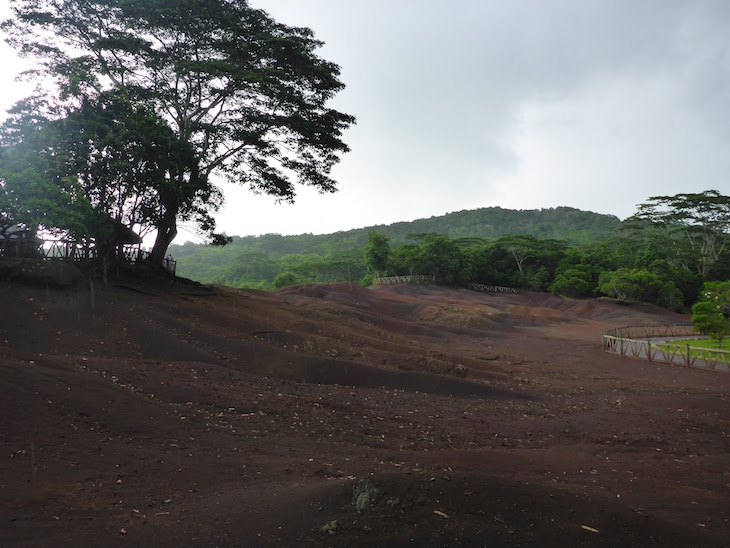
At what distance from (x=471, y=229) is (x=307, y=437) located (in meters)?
155

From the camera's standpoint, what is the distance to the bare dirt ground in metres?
5.23

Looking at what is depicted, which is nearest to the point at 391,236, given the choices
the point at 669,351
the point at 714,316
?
the point at 714,316

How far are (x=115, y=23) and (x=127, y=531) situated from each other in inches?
932

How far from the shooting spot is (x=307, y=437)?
938 centimetres

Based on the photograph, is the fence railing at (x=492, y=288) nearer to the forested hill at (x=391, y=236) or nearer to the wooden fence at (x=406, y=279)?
the wooden fence at (x=406, y=279)

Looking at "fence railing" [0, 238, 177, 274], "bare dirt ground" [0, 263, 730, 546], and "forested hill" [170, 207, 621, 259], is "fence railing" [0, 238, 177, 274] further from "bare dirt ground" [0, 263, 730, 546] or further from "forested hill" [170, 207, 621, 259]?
"forested hill" [170, 207, 621, 259]

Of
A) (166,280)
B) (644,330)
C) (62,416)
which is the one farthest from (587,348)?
(62,416)

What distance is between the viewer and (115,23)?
22.0m

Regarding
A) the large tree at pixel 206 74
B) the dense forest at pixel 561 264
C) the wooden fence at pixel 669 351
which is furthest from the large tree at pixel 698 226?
the large tree at pixel 206 74

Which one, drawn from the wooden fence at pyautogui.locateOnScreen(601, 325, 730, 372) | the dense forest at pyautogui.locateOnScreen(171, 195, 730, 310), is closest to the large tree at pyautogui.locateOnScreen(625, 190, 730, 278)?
the dense forest at pyautogui.locateOnScreen(171, 195, 730, 310)

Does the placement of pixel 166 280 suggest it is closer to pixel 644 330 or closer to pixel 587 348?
pixel 587 348

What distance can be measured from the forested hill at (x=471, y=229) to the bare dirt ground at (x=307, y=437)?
118m

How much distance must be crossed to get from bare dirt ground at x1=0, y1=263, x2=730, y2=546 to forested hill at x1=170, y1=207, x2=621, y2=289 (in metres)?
72.9

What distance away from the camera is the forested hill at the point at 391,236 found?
4136 inches
